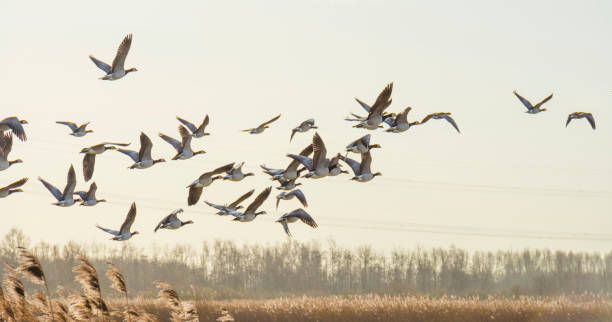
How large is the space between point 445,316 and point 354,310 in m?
2.83

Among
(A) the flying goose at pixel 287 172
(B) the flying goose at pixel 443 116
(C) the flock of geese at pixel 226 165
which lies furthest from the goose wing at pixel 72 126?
(B) the flying goose at pixel 443 116

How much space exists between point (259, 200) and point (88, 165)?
3998 millimetres

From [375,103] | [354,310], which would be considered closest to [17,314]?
[375,103]

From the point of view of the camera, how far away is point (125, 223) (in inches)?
612

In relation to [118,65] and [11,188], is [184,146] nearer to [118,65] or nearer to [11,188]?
[118,65]

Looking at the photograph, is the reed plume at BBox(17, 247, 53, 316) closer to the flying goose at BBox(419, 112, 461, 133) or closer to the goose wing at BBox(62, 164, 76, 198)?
the goose wing at BBox(62, 164, 76, 198)

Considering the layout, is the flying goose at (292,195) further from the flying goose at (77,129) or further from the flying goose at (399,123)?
the flying goose at (77,129)

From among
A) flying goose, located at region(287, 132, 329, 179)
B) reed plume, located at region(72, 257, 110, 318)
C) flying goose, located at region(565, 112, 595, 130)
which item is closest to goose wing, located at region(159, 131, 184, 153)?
flying goose, located at region(287, 132, 329, 179)

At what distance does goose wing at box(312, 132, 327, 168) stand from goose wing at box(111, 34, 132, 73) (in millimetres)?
4272

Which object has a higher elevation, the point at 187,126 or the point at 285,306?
the point at 187,126

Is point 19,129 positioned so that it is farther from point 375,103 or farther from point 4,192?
point 375,103

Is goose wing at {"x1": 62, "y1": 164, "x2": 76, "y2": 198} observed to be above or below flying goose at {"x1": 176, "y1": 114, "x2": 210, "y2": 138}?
below

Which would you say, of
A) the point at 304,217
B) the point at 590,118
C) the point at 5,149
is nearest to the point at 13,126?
the point at 5,149

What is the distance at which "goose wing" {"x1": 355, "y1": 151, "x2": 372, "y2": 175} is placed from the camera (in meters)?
16.6
